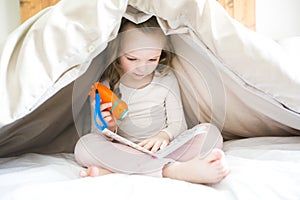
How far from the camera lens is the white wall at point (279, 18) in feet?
6.12

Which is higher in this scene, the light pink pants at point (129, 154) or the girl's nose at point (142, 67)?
the girl's nose at point (142, 67)

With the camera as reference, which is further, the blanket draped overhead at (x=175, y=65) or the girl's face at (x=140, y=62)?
the girl's face at (x=140, y=62)

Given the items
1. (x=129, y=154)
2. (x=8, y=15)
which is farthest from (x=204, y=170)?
(x=8, y=15)

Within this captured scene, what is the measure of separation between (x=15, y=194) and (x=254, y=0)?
1.51m

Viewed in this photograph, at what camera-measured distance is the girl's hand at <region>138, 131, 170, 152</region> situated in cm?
90

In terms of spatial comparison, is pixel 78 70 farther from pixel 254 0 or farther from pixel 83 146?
pixel 254 0

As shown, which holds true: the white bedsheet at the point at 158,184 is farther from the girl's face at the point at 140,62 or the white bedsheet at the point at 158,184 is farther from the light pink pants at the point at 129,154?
the girl's face at the point at 140,62

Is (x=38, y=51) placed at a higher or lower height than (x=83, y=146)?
higher

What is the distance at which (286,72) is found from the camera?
0.81 m

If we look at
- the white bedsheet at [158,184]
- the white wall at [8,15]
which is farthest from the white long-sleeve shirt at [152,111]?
the white wall at [8,15]

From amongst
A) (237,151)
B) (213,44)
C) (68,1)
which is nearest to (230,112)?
(237,151)

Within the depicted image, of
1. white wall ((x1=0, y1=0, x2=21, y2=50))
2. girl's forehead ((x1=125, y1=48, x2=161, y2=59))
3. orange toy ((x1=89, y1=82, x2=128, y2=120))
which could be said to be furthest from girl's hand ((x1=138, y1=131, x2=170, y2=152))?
white wall ((x1=0, y1=0, x2=21, y2=50))

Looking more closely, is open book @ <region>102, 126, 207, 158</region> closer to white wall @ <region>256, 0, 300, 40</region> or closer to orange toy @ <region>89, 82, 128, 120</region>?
orange toy @ <region>89, 82, 128, 120</region>

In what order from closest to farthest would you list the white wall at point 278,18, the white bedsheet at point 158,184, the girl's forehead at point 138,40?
the white bedsheet at point 158,184 → the girl's forehead at point 138,40 → the white wall at point 278,18
